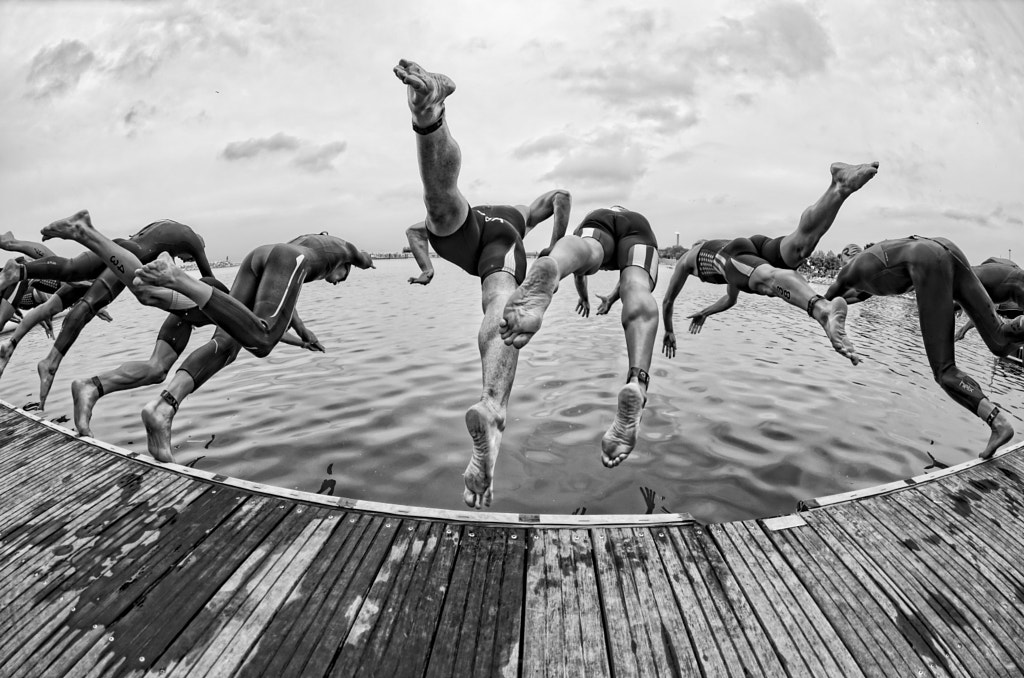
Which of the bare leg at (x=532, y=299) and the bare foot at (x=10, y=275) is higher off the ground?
the bare leg at (x=532, y=299)

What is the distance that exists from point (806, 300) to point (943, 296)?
1988 millimetres

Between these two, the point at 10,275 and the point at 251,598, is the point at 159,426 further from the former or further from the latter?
the point at 10,275

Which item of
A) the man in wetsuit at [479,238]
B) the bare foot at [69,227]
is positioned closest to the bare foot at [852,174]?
the man in wetsuit at [479,238]

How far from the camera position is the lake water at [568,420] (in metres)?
5.73

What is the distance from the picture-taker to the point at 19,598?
3342 mm

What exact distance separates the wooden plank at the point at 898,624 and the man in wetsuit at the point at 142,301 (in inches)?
227

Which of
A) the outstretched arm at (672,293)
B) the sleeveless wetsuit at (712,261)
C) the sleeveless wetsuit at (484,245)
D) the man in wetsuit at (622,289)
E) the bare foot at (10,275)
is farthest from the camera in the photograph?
the bare foot at (10,275)

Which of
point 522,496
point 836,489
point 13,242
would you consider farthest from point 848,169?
point 13,242

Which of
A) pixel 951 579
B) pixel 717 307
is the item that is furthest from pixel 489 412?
pixel 717 307

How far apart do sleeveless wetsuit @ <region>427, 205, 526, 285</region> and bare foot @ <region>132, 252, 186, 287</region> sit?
7.08 feet

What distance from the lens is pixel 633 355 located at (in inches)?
165

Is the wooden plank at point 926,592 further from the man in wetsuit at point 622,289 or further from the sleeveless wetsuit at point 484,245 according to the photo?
the sleeveless wetsuit at point 484,245

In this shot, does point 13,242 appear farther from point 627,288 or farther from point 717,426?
point 717,426

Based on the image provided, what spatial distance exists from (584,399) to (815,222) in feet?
14.9
